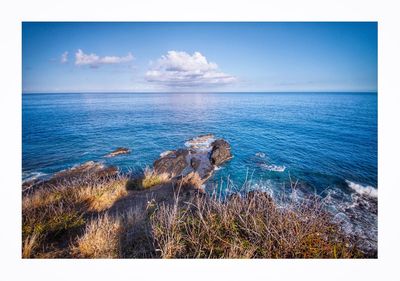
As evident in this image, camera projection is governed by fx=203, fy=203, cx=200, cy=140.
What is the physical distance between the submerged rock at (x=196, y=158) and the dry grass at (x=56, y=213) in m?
2.14

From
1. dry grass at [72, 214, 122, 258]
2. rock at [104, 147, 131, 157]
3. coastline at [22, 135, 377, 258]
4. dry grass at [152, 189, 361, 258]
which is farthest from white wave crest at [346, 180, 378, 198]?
rock at [104, 147, 131, 157]

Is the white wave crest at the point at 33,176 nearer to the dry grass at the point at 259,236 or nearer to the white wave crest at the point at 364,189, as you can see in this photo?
the dry grass at the point at 259,236

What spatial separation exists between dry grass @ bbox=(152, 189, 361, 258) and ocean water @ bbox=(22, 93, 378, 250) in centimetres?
70

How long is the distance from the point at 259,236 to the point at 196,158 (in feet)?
14.3

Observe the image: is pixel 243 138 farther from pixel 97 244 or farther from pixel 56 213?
pixel 56 213

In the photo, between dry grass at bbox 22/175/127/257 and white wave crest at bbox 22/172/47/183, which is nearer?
dry grass at bbox 22/175/127/257

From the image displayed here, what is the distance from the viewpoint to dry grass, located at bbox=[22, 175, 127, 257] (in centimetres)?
271

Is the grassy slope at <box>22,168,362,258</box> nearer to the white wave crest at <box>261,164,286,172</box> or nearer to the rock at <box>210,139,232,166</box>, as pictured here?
the white wave crest at <box>261,164,286,172</box>

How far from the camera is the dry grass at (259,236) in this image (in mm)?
2367

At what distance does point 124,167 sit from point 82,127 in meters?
2.17

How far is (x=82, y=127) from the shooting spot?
664 cm

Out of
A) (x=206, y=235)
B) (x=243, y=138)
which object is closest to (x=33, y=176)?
(x=206, y=235)
